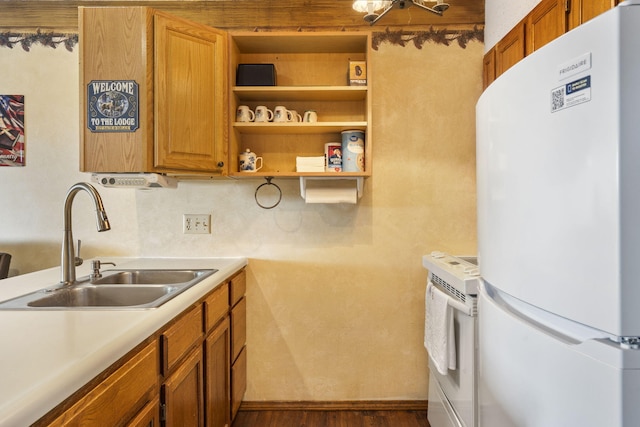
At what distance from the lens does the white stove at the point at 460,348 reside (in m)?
1.31

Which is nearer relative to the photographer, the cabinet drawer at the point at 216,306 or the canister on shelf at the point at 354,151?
the cabinet drawer at the point at 216,306

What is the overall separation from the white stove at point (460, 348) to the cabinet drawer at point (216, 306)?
0.99m

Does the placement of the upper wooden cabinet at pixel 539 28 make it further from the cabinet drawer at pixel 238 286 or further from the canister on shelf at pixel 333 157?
the cabinet drawer at pixel 238 286

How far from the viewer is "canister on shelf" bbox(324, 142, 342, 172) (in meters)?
1.93

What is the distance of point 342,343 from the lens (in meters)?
2.14

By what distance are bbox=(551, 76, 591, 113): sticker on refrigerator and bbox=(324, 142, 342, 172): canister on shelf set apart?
1279 mm

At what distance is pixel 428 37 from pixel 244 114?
1.17 m

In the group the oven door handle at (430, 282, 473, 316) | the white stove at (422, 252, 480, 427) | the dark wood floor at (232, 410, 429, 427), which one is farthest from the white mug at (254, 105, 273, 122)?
the dark wood floor at (232, 410, 429, 427)

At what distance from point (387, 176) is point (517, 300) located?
1.35 m

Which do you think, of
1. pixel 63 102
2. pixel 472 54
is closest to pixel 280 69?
pixel 472 54

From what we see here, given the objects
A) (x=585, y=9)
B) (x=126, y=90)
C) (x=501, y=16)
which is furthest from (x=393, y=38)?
(x=126, y=90)

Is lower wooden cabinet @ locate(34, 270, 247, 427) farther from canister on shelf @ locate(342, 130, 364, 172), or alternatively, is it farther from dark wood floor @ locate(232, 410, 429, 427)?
canister on shelf @ locate(342, 130, 364, 172)

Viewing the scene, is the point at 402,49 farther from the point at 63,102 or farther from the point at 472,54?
the point at 63,102

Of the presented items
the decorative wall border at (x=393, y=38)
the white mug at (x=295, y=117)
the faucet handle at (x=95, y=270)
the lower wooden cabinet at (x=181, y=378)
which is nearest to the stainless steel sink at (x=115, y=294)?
the faucet handle at (x=95, y=270)
